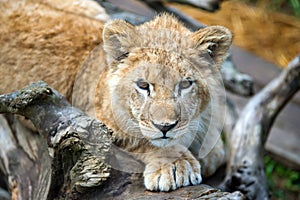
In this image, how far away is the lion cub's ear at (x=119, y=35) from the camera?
3.42 m

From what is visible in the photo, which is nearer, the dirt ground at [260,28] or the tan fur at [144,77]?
the tan fur at [144,77]

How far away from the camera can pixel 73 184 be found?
318cm

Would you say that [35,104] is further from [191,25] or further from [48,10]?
[191,25]

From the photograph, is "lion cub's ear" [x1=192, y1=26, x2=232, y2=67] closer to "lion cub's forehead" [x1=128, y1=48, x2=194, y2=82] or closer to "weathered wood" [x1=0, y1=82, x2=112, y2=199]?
"lion cub's forehead" [x1=128, y1=48, x2=194, y2=82]

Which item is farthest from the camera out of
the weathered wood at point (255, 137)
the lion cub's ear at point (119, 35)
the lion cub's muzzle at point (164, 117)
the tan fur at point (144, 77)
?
the weathered wood at point (255, 137)

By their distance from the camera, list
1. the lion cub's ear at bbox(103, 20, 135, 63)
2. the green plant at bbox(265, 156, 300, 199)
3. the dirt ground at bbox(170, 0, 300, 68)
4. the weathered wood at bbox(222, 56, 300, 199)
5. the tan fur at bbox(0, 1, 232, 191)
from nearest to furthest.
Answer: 1. the tan fur at bbox(0, 1, 232, 191)
2. the lion cub's ear at bbox(103, 20, 135, 63)
3. the weathered wood at bbox(222, 56, 300, 199)
4. the green plant at bbox(265, 156, 300, 199)
5. the dirt ground at bbox(170, 0, 300, 68)

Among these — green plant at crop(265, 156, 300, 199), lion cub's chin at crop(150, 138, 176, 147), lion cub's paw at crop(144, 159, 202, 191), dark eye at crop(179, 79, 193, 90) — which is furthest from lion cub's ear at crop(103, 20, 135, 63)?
green plant at crop(265, 156, 300, 199)

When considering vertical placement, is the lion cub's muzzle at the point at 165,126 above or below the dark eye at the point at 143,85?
below

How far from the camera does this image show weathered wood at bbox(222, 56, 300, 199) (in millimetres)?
4133

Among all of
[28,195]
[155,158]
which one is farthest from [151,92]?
[28,195]

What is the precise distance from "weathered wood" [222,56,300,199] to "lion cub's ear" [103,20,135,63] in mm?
1174

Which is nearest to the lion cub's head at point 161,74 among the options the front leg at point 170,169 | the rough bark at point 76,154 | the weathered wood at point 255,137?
the front leg at point 170,169

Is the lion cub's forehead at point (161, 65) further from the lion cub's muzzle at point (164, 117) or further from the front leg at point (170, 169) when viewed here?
the front leg at point (170, 169)

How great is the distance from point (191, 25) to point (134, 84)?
1829 mm
